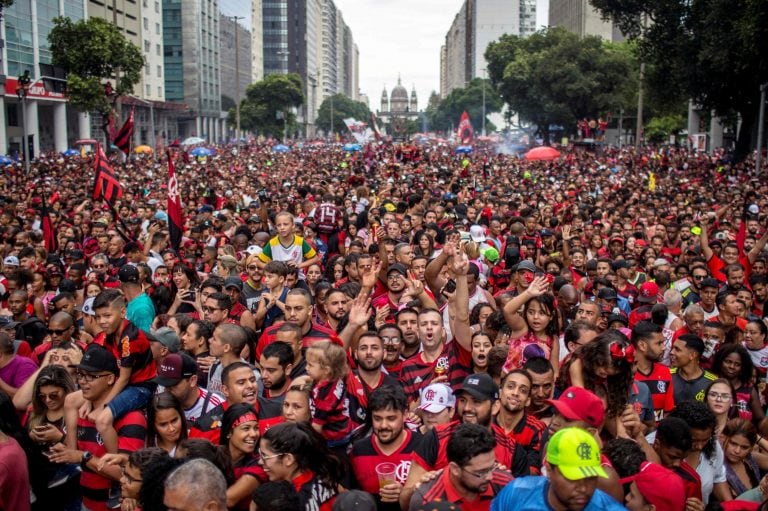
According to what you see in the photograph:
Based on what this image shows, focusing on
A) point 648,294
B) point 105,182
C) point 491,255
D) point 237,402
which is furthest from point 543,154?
point 237,402

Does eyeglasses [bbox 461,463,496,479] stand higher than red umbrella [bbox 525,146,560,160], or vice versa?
red umbrella [bbox 525,146,560,160]

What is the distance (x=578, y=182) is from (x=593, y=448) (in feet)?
80.8

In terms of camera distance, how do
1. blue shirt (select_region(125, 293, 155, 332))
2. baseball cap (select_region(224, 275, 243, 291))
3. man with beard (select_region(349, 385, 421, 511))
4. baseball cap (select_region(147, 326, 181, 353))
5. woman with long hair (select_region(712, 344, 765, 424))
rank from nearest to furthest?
man with beard (select_region(349, 385, 421, 511)) < baseball cap (select_region(147, 326, 181, 353)) < woman with long hair (select_region(712, 344, 765, 424)) < blue shirt (select_region(125, 293, 155, 332)) < baseball cap (select_region(224, 275, 243, 291))

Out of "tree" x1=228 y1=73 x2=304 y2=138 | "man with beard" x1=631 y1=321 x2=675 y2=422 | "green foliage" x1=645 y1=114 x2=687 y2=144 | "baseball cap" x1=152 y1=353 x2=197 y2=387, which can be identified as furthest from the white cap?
"tree" x1=228 y1=73 x2=304 y2=138

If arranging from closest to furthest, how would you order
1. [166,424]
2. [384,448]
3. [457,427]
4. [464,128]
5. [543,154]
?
[457,427] < [384,448] < [166,424] < [543,154] < [464,128]

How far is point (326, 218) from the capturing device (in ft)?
37.6

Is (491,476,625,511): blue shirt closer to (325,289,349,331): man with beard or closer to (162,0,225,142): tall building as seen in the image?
(325,289,349,331): man with beard

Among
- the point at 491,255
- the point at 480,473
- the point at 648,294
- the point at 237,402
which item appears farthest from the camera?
the point at 491,255

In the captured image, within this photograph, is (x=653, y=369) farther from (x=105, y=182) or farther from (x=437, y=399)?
(x=105, y=182)

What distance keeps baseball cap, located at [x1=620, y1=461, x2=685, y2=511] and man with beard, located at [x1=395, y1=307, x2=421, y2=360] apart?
241 cm

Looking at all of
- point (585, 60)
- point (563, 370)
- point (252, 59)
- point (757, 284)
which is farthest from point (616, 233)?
point (252, 59)

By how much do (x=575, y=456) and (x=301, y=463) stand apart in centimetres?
140

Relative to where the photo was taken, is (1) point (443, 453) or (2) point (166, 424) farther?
(2) point (166, 424)

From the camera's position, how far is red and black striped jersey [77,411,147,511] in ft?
14.7
